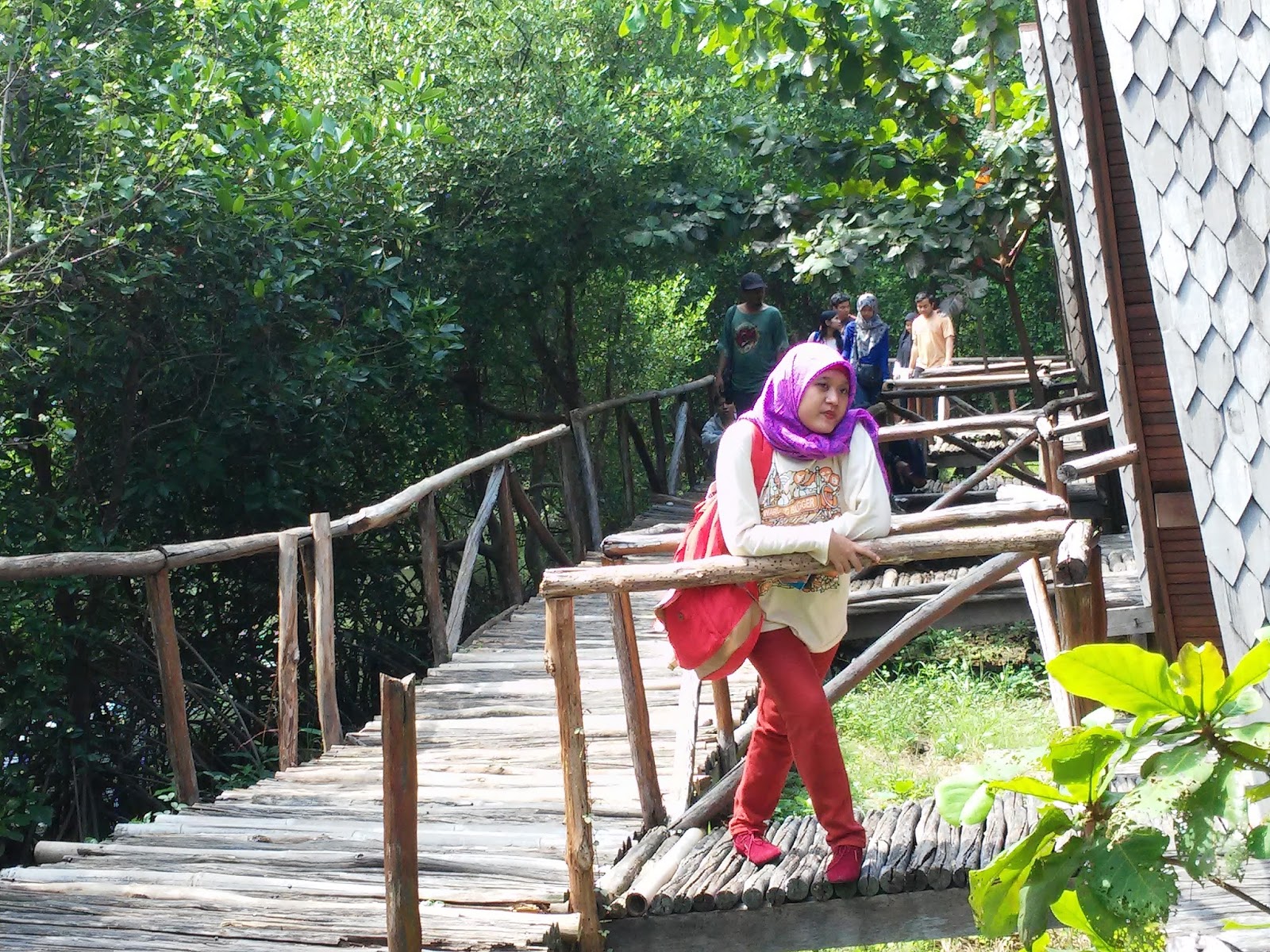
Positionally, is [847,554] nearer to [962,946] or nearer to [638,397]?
[962,946]

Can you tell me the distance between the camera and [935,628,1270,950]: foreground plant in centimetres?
127

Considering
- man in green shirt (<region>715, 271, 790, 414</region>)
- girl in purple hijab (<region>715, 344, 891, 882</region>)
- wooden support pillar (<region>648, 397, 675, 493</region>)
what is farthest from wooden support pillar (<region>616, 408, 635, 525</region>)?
girl in purple hijab (<region>715, 344, 891, 882</region>)

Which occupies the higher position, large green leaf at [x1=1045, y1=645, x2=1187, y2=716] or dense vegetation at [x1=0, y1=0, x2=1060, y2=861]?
dense vegetation at [x1=0, y1=0, x2=1060, y2=861]

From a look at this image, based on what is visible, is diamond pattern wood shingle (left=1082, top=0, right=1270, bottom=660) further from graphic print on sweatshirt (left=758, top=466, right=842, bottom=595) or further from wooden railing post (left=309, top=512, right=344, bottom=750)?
wooden railing post (left=309, top=512, right=344, bottom=750)

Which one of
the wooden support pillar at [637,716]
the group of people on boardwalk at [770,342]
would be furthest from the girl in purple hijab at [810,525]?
the group of people on boardwalk at [770,342]

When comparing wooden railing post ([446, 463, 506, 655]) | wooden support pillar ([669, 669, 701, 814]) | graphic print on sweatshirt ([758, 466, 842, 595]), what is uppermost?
graphic print on sweatshirt ([758, 466, 842, 595])

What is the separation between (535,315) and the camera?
1102 centimetres

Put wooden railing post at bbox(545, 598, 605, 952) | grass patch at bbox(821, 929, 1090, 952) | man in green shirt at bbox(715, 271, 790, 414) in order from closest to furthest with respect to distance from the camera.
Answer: wooden railing post at bbox(545, 598, 605, 952) < grass patch at bbox(821, 929, 1090, 952) < man in green shirt at bbox(715, 271, 790, 414)

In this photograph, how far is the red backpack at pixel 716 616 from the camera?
330cm

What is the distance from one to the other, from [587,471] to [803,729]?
283 inches

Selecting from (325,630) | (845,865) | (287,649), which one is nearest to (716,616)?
(845,865)

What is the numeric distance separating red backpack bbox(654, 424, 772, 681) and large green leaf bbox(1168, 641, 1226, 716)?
2010mm

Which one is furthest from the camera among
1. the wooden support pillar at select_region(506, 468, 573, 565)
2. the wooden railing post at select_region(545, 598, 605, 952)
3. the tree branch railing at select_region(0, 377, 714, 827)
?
the wooden support pillar at select_region(506, 468, 573, 565)

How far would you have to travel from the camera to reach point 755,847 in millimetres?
3643
